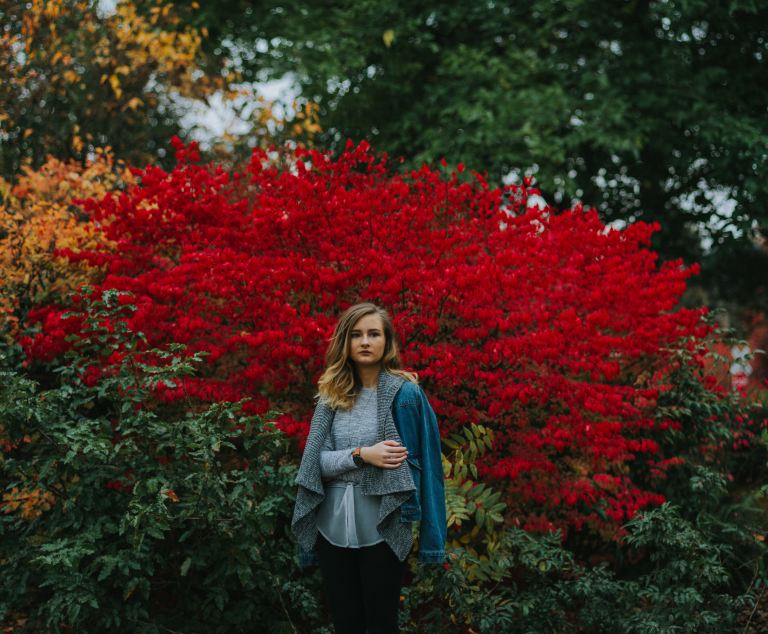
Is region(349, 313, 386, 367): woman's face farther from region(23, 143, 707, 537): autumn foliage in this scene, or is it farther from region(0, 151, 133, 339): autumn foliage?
region(0, 151, 133, 339): autumn foliage

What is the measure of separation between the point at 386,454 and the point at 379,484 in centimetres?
14

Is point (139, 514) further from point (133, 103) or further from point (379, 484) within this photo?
point (133, 103)

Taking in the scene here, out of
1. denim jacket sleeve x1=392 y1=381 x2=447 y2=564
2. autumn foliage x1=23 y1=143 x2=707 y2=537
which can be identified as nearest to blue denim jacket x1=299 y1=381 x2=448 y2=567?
denim jacket sleeve x1=392 y1=381 x2=447 y2=564

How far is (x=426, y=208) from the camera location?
560 cm

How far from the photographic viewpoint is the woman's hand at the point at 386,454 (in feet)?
9.85

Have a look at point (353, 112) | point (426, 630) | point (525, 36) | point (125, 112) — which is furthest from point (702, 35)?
point (426, 630)

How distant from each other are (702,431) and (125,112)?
9.21 meters

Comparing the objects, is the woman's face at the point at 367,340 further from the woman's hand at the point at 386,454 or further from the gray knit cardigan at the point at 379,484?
the woman's hand at the point at 386,454

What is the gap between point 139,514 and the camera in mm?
3861

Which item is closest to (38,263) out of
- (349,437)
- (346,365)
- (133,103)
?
(346,365)

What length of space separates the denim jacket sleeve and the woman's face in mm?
173

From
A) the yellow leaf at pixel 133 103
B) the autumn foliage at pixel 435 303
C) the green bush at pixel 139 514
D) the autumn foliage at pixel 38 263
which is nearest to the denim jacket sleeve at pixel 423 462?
the green bush at pixel 139 514

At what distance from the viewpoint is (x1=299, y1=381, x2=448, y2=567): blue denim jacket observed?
10.2ft

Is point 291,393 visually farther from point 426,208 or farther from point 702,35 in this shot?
point 702,35
